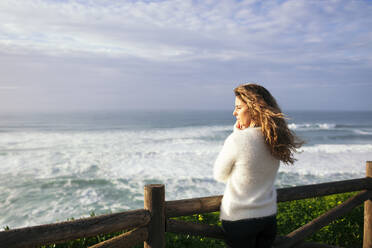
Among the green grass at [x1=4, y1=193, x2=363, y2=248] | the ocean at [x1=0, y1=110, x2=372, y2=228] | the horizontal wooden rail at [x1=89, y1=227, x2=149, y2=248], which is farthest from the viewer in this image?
the ocean at [x1=0, y1=110, x2=372, y2=228]

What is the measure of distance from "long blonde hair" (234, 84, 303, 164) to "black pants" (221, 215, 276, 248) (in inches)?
20.9

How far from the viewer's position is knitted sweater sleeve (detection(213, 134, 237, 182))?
86.0 inches

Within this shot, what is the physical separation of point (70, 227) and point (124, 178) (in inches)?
509

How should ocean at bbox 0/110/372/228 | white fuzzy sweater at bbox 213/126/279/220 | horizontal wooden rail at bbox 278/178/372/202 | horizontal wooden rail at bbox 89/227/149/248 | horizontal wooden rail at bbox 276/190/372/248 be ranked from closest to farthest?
white fuzzy sweater at bbox 213/126/279/220, horizontal wooden rail at bbox 89/227/149/248, horizontal wooden rail at bbox 278/178/372/202, horizontal wooden rail at bbox 276/190/372/248, ocean at bbox 0/110/372/228

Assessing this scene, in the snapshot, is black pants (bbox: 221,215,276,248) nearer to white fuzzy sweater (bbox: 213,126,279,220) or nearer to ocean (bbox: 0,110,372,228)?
white fuzzy sweater (bbox: 213,126,279,220)

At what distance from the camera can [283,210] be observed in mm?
6602

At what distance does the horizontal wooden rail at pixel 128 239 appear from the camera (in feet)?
7.72

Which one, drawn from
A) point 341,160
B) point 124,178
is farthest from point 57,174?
point 341,160

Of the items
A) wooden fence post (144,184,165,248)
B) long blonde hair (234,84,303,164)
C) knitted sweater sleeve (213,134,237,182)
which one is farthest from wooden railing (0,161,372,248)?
long blonde hair (234,84,303,164)

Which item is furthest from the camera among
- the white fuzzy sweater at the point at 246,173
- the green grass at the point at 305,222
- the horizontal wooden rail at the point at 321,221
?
the green grass at the point at 305,222

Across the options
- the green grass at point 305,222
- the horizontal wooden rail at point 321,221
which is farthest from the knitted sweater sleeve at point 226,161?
the green grass at point 305,222

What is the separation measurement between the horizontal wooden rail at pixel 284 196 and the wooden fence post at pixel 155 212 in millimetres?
85

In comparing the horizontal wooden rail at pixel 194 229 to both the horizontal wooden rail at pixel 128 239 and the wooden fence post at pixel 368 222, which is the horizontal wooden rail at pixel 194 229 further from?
the wooden fence post at pixel 368 222

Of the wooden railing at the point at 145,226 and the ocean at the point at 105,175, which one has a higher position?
the wooden railing at the point at 145,226
